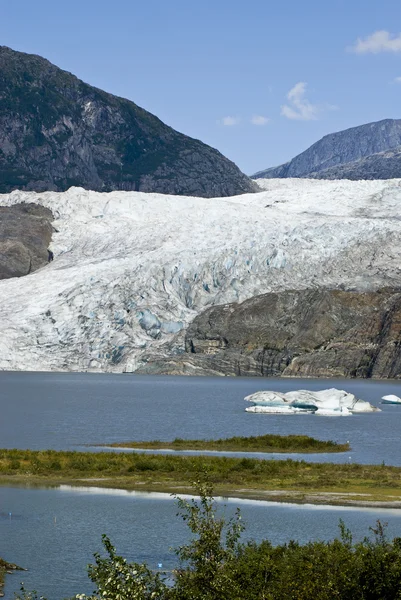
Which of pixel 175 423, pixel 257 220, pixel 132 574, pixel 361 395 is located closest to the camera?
pixel 132 574

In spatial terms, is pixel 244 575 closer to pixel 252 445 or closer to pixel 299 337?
pixel 252 445

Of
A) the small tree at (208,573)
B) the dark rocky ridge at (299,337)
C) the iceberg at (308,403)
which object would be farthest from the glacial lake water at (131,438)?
the small tree at (208,573)

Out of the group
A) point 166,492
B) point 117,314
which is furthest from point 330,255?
point 166,492

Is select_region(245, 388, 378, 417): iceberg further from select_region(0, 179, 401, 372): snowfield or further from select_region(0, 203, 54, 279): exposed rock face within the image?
select_region(0, 203, 54, 279): exposed rock face

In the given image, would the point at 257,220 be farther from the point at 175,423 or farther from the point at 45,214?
the point at 175,423

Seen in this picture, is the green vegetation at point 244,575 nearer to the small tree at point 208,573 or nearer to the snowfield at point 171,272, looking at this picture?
the small tree at point 208,573
